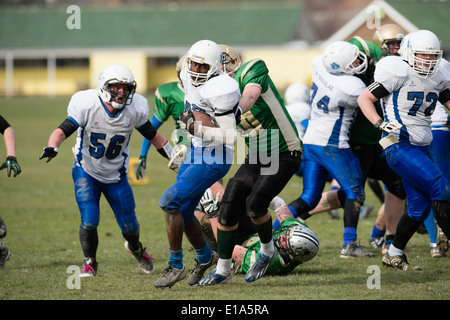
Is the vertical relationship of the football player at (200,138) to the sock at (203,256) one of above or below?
above

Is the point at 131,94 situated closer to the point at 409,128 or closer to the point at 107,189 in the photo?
the point at 107,189

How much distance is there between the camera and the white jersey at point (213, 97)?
484 centimetres

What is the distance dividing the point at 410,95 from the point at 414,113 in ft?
0.51

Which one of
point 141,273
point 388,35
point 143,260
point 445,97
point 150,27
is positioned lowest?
point 141,273

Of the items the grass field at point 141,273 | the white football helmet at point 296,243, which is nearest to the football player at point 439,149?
the grass field at point 141,273

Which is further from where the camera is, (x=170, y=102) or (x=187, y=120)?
(x=170, y=102)

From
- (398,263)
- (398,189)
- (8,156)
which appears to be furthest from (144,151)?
(398,263)

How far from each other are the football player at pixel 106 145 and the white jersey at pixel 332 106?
1673mm

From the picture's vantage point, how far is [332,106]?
662 cm

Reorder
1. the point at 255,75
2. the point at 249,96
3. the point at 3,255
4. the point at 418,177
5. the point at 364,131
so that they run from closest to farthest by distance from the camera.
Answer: the point at 249,96, the point at 255,75, the point at 418,177, the point at 3,255, the point at 364,131

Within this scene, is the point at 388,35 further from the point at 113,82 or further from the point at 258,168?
the point at 113,82

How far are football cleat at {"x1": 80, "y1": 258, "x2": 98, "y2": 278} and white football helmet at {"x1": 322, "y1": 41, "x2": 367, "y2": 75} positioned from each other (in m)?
2.93

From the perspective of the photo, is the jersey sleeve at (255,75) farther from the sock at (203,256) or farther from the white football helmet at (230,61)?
the sock at (203,256)

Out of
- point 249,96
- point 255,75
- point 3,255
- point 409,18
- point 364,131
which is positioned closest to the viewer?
point 249,96
